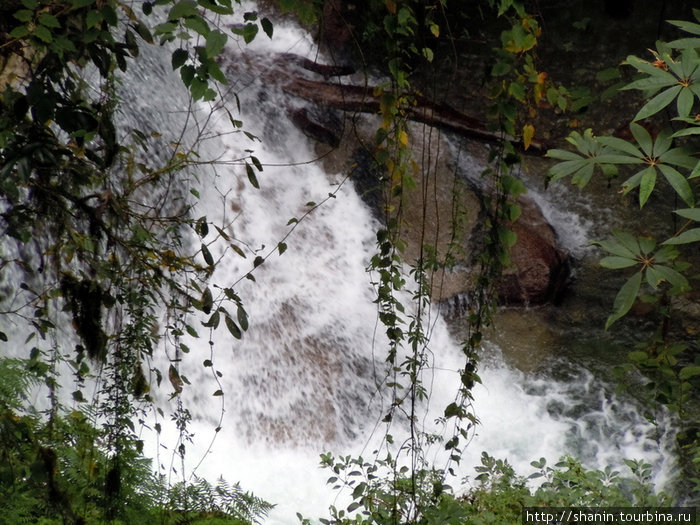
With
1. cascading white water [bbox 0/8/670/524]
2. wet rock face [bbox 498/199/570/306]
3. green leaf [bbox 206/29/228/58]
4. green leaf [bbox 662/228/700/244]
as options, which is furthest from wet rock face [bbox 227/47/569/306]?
green leaf [bbox 206/29/228/58]

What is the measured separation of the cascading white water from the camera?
444 centimetres

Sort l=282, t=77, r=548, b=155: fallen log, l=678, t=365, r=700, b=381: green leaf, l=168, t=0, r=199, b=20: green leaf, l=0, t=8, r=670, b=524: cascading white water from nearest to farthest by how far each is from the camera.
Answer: l=168, t=0, r=199, b=20: green leaf, l=678, t=365, r=700, b=381: green leaf, l=0, t=8, r=670, b=524: cascading white water, l=282, t=77, r=548, b=155: fallen log

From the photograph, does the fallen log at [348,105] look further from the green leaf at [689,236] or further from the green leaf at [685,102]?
the green leaf at [689,236]

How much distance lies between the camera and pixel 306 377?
4.78m

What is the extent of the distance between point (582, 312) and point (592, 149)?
4.09m

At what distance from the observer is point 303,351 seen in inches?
194

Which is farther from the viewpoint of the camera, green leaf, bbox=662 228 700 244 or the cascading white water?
the cascading white water

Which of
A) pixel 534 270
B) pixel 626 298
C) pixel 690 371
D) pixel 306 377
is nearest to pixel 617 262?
pixel 626 298

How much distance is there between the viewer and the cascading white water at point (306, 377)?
4441 mm

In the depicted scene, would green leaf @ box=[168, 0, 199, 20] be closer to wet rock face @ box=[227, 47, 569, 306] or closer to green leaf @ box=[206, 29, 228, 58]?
green leaf @ box=[206, 29, 228, 58]

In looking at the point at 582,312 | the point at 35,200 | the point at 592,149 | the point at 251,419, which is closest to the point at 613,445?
the point at 582,312

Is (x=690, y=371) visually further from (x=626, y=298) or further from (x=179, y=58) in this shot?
(x=179, y=58)

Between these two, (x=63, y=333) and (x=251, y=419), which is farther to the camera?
(x=251, y=419)

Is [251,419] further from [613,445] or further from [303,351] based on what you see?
[613,445]
